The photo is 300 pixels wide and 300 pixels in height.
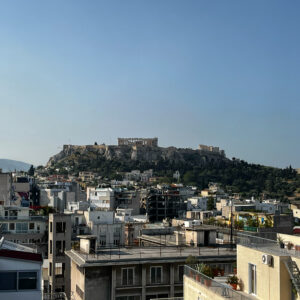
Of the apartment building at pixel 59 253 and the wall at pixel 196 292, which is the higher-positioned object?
the wall at pixel 196 292

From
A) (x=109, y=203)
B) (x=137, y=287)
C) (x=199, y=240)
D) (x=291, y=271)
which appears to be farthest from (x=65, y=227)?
(x=109, y=203)

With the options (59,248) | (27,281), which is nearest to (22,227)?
(59,248)

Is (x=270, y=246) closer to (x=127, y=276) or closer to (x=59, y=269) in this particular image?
(x=127, y=276)

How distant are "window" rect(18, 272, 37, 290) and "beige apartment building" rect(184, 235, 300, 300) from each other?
4.93 m

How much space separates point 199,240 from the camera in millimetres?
32344

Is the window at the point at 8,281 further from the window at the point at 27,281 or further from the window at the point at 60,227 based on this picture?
the window at the point at 60,227

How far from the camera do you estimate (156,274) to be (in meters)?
27.0

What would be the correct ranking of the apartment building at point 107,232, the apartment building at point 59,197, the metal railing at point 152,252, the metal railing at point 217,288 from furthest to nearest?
the apartment building at point 59,197 → the apartment building at point 107,232 → the metal railing at point 152,252 → the metal railing at point 217,288

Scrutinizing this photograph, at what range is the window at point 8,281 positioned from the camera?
15.4m

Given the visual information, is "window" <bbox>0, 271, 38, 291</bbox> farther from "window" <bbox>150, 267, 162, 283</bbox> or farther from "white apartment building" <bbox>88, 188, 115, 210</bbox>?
"white apartment building" <bbox>88, 188, 115, 210</bbox>

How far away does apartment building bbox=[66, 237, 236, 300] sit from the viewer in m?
25.8

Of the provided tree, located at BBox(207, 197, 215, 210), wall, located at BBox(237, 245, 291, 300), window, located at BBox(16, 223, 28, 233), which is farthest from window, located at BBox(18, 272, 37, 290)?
tree, located at BBox(207, 197, 215, 210)

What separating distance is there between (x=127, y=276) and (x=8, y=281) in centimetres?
1163

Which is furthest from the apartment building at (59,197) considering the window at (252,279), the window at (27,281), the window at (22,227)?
the window at (252,279)
